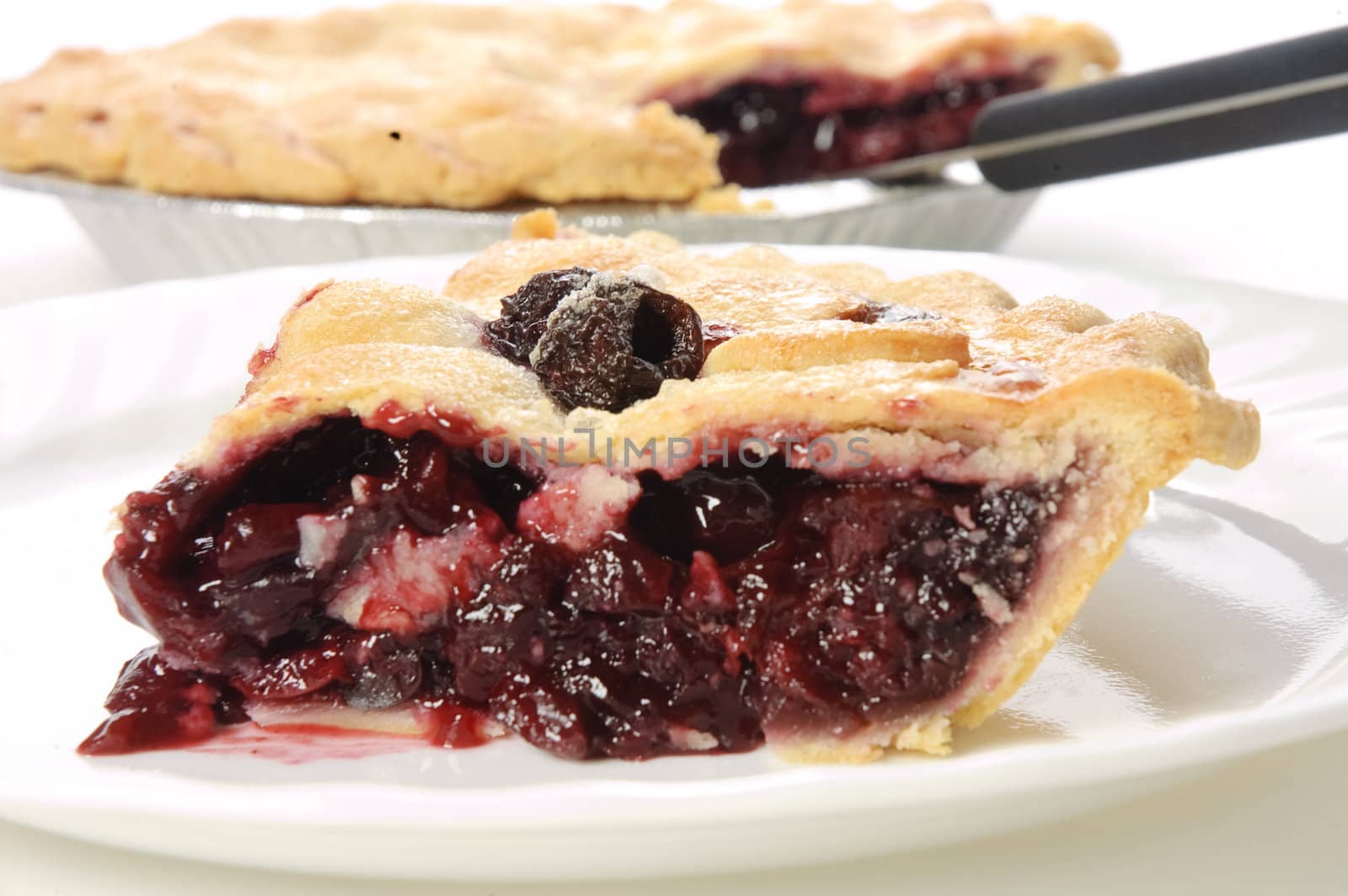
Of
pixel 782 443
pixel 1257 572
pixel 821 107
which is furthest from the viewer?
pixel 821 107

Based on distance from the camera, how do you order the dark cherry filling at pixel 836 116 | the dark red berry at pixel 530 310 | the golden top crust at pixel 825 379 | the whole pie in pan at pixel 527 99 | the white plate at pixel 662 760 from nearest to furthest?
the white plate at pixel 662 760 < the golden top crust at pixel 825 379 < the dark red berry at pixel 530 310 < the whole pie in pan at pixel 527 99 < the dark cherry filling at pixel 836 116

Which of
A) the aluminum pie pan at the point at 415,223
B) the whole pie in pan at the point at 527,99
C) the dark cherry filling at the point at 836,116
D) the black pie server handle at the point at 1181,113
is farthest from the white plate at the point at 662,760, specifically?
the dark cherry filling at the point at 836,116

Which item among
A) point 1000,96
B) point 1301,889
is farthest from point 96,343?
point 1000,96

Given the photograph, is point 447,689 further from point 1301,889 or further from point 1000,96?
point 1000,96

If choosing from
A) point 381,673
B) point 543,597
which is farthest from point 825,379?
point 381,673

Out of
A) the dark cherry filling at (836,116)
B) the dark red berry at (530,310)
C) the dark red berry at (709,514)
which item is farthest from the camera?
the dark cherry filling at (836,116)

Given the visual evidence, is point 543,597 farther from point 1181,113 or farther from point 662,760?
point 1181,113

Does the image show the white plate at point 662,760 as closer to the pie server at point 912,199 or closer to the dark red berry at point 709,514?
the dark red berry at point 709,514
